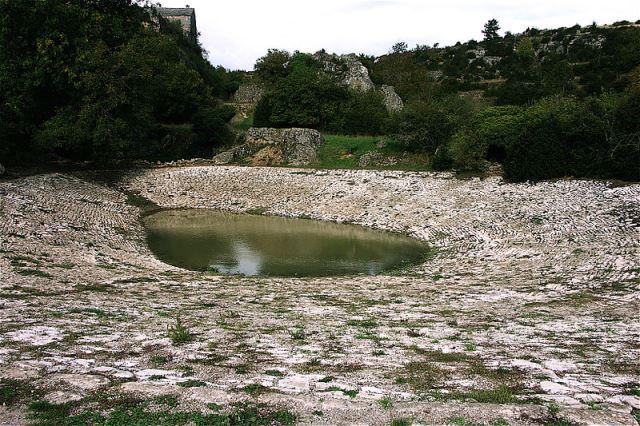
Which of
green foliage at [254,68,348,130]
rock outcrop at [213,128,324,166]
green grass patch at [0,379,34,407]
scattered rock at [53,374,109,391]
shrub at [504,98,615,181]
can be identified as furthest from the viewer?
green foliage at [254,68,348,130]

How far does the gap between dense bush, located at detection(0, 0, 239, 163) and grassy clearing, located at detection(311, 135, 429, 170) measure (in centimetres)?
1405

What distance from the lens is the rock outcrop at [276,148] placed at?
130 ft

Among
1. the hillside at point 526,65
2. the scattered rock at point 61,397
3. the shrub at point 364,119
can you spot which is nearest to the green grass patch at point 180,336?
the scattered rock at point 61,397

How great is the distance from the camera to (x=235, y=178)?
35.3 metres

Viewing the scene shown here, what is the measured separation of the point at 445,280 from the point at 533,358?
8092 mm

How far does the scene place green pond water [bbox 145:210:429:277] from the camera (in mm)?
17969

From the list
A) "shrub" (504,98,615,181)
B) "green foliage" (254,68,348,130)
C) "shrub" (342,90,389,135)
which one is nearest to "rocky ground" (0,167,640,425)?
"shrub" (504,98,615,181)

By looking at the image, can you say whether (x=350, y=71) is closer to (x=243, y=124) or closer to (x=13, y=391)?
(x=243, y=124)

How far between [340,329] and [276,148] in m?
32.7

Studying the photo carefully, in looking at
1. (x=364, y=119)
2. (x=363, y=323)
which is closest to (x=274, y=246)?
(x=363, y=323)

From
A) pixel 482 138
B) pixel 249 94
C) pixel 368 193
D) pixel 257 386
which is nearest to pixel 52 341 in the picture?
pixel 257 386

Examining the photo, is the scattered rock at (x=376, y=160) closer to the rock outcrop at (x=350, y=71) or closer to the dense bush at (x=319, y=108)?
the dense bush at (x=319, y=108)

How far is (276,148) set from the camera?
40.8 meters

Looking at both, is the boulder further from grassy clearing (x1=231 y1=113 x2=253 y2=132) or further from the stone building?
the stone building
